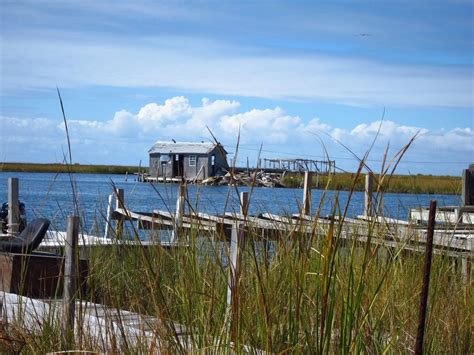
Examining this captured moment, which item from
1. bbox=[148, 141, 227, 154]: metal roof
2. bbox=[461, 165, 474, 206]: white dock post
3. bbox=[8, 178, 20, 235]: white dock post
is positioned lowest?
bbox=[8, 178, 20, 235]: white dock post

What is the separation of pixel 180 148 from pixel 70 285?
62660 millimetres

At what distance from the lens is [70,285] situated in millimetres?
4719

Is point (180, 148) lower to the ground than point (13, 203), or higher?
higher

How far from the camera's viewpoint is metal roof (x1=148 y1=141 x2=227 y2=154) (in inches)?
2551

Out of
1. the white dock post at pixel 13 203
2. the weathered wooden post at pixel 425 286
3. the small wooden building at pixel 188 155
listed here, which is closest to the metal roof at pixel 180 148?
the small wooden building at pixel 188 155

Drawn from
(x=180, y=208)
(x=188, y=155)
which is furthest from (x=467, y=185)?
(x=188, y=155)

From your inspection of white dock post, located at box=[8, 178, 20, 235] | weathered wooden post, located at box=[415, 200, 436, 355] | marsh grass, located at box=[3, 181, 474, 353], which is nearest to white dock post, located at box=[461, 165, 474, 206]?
white dock post, located at box=[8, 178, 20, 235]

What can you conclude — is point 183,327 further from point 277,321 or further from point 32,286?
point 32,286

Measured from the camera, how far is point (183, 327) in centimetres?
417

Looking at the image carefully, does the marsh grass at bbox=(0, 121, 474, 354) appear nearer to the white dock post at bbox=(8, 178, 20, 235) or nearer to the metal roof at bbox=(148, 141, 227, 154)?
the white dock post at bbox=(8, 178, 20, 235)

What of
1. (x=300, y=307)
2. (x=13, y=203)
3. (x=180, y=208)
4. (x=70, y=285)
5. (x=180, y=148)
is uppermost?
(x=180, y=148)

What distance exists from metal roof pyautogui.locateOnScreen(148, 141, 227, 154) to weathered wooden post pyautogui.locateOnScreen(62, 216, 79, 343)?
57667mm

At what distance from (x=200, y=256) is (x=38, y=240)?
14.3 feet

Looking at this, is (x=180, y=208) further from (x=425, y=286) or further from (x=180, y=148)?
(x=180, y=148)
